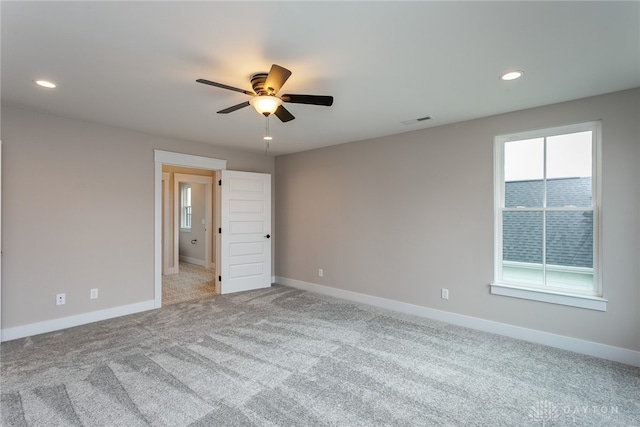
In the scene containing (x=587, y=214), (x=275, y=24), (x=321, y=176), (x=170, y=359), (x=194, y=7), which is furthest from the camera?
(x=321, y=176)

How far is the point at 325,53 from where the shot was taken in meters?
2.14

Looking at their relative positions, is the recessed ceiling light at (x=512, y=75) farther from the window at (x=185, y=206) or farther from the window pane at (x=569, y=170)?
the window at (x=185, y=206)

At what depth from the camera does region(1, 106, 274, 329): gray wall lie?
326cm

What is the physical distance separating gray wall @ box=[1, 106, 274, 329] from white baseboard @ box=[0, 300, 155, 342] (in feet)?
0.17

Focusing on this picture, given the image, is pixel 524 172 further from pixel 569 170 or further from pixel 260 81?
pixel 260 81

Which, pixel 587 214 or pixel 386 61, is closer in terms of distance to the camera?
pixel 386 61

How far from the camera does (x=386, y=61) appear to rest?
227cm

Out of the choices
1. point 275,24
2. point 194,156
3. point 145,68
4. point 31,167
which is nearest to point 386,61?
point 275,24

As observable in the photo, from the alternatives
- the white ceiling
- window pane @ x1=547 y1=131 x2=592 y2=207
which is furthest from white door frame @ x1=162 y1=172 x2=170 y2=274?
window pane @ x1=547 y1=131 x2=592 y2=207

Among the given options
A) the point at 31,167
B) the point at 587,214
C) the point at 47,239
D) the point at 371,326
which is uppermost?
the point at 31,167

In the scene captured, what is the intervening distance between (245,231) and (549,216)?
4.31m

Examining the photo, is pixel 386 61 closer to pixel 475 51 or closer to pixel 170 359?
pixel 475 51

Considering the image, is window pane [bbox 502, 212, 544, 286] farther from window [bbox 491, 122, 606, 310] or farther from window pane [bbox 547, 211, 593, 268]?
window pane [bbox 547, 211, 593, 268]

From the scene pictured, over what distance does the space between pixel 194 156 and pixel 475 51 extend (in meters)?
4.05
